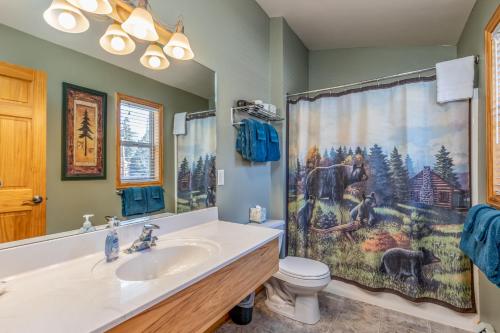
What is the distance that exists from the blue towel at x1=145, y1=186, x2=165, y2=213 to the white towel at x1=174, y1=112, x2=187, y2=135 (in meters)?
0.36

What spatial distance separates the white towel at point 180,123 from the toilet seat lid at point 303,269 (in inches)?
50.3

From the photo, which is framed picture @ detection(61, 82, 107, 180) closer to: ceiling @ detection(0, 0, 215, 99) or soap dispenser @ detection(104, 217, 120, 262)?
ceiling @ detection(0, 0, 215, 99)

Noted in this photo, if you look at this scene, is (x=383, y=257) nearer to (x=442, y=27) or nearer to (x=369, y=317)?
(x=369, y=317)

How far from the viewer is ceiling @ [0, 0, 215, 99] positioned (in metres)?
0.90

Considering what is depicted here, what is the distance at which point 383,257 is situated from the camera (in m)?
2.02

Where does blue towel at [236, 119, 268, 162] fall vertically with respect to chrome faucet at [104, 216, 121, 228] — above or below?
above

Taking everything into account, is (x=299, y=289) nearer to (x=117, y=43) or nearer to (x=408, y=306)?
(x=408, y=306)

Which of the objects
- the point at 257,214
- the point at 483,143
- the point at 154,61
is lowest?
the point at 257,214

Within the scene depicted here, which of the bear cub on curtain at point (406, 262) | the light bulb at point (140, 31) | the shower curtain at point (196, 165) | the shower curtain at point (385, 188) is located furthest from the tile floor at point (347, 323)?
the light bulb at point (140, 31)

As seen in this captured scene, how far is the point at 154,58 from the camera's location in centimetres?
137

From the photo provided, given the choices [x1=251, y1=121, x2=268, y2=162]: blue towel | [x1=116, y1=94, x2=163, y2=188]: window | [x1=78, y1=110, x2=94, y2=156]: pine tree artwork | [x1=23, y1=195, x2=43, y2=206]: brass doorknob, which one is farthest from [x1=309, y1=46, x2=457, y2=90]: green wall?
[x1=23, y1=195, x2=43, y2=206]: brass doorknob

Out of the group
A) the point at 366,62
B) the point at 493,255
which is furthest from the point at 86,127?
the point at 366,62

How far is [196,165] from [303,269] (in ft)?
3.72

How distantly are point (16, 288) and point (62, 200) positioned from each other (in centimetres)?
35
